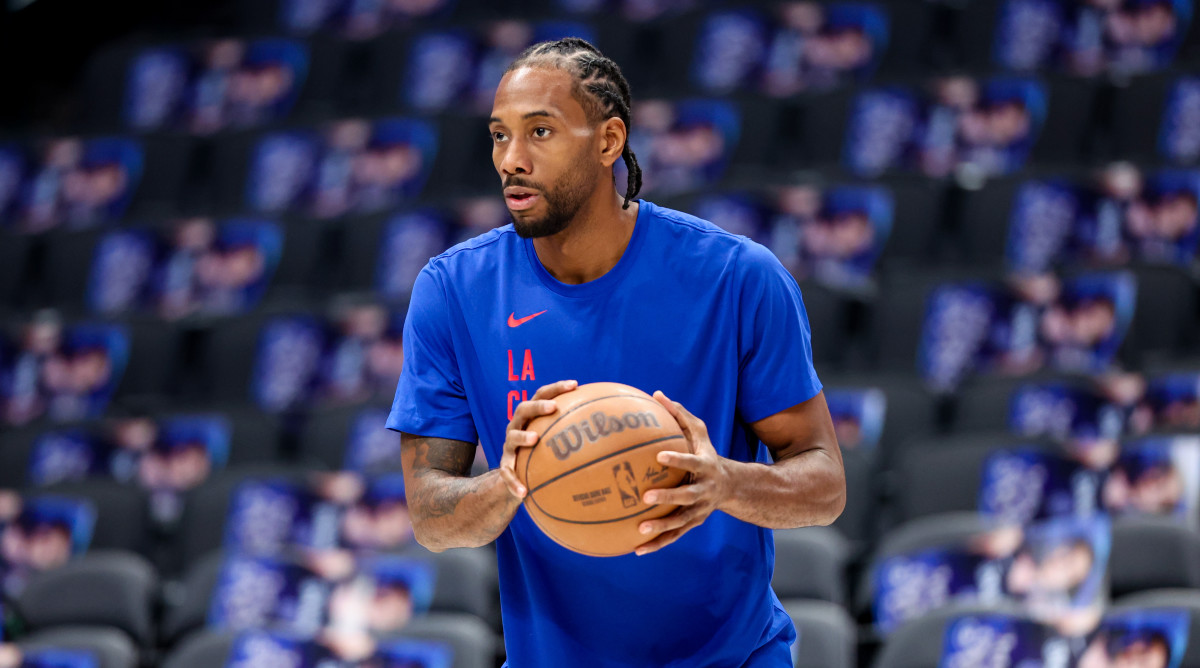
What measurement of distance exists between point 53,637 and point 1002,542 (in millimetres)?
3242

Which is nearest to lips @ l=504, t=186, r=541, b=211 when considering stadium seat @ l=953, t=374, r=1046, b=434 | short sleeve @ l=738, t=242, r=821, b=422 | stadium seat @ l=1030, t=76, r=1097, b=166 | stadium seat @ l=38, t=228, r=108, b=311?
short sleeve @ l=738, t=242, r=821, b=422

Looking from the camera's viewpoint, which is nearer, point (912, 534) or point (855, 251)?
point (912, 534)

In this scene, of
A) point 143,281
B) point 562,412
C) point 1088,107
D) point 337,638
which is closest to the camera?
point 562,412

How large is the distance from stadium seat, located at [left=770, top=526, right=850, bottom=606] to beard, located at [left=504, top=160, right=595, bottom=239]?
8.03 feet

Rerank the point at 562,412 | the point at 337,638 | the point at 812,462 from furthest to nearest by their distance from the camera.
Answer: the point at 337,638, the point at 812,462, the point at 562,412

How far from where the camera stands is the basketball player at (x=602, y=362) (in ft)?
7.51

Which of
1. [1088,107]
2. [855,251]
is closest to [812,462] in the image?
[855,251]

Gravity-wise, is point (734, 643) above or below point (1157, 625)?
above

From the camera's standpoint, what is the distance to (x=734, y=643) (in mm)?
2359

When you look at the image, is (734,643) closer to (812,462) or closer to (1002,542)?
(812,462)

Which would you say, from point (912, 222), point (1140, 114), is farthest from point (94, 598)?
point (1140, 114)

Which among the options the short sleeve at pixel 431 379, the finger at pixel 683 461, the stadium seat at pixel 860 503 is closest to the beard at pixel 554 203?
the short sleeve at pixel 431 379

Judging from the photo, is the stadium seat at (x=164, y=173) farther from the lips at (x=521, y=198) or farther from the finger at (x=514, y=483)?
the finger at (x=514, y=483)

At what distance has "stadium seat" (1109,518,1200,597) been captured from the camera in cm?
425
